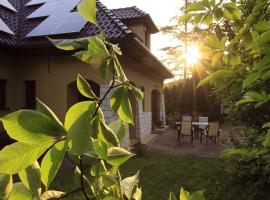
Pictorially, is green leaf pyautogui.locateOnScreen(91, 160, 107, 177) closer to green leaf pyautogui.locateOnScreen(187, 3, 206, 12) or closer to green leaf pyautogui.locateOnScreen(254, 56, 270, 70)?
green leaf pyautogui.locateOnScreen(254, 56, 270, 70)

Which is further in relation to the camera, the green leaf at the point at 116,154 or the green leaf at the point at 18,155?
the green leaf at the point at 116,154

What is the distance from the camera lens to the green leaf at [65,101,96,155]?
45 centimetres

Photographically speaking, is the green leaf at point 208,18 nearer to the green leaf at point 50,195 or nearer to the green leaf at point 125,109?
the green leaf at point 125,109

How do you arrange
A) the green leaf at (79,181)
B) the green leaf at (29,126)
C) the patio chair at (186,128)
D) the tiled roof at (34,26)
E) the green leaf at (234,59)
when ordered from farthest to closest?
1. the patio chair at (186,128)
2. the tiled roof at (34,26)
3. the green leaf at (234,59)
4. the green leaf at (79,181)
5. the green leaf at (29,126)

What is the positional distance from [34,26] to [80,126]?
1301 cm

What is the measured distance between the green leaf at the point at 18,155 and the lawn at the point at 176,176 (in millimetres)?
5258

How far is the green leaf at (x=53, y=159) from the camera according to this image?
18.6 inches

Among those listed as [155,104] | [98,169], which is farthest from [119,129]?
[155,104]

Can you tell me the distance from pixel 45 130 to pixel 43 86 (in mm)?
11689

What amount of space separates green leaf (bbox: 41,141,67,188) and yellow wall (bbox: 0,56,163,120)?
10255mm

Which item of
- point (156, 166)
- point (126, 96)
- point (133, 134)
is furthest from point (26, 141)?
point (133, 134)

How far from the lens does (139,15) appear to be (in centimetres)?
1492

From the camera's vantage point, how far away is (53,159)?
473 mm

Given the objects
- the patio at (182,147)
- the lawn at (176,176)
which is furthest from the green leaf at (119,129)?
the patio at (182,147)
